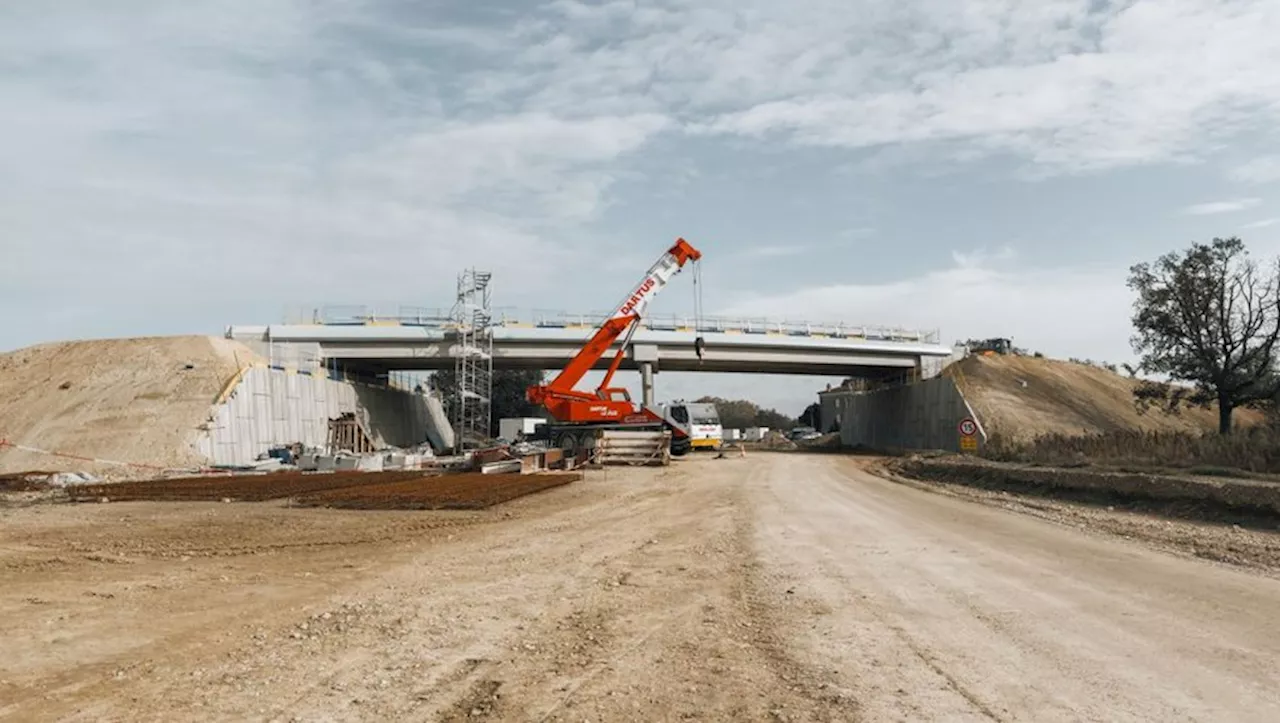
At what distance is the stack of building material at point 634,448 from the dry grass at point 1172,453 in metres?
13.2

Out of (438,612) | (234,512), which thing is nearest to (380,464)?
(234,512)

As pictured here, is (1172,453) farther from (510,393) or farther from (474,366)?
(510,393)

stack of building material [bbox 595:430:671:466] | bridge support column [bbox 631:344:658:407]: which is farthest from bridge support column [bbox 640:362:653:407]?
stack of building material [bbox 595:430:671:466]

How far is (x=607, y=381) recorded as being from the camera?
3978cm

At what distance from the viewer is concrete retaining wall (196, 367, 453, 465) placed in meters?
37.2

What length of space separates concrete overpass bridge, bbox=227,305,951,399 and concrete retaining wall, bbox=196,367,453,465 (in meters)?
2.33

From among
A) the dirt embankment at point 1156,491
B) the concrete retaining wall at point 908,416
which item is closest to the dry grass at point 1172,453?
the dirt embankment at point 1156,491

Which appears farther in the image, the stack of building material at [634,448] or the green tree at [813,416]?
the green tree at [813,416]

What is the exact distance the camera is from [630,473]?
30062 mm

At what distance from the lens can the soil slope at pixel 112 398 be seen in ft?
112

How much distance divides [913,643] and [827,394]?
93526 millimetres

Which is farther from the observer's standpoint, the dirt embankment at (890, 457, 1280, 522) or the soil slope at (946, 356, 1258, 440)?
the soil slope at (946, 356, 1258, 440)

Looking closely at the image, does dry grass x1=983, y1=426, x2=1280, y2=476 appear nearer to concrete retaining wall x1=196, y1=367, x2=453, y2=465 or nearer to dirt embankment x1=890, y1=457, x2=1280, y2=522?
dirt embankment x1=890, y1=457, x2=1280, y2=522

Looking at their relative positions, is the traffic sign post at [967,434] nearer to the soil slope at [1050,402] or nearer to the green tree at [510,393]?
the soil slope at [1050,402]
